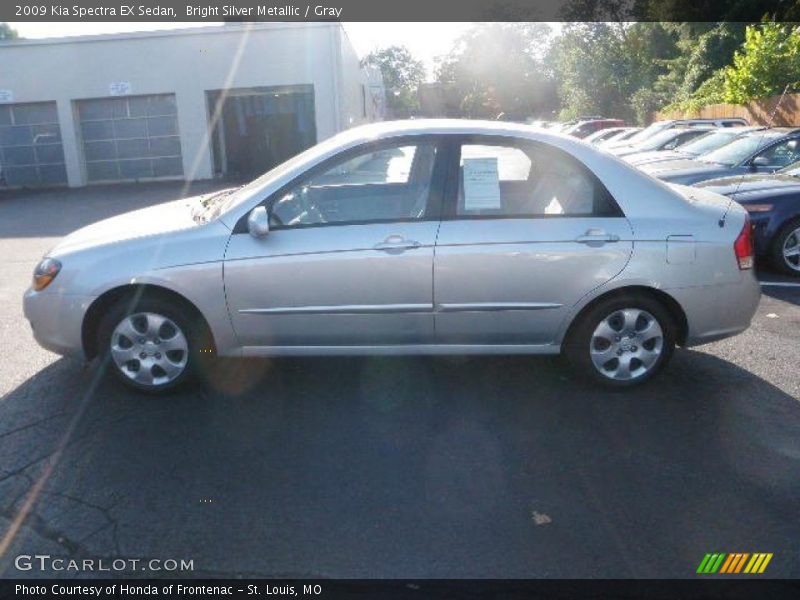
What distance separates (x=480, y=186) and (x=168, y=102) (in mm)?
21297

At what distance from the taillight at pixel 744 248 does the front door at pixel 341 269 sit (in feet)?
6.23

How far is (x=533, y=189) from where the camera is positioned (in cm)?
463

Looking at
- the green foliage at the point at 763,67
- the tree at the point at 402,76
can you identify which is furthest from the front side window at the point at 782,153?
the tree at the point at 402,76

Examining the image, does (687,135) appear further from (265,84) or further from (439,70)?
(439,70)

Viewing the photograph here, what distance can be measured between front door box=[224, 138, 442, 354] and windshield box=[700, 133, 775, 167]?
7865 millimetres

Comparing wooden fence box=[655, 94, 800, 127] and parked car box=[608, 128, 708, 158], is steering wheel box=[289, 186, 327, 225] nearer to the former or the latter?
parked car box=[608, 128, 708, 158]

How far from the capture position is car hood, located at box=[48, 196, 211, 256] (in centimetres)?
448

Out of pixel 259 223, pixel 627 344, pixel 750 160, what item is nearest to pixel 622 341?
pixel 627 344

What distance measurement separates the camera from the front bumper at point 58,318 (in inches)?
173

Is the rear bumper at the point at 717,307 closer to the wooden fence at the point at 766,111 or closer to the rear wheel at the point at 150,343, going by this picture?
the rear wheel at the point at 150,343

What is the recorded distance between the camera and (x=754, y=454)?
3791mm

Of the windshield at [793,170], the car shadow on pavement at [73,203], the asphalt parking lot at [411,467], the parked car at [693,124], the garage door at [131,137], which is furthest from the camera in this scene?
the garage door at [131,137]

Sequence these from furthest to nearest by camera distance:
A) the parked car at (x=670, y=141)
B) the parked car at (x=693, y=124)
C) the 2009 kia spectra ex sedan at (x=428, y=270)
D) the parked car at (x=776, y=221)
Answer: the parked car at (x=693, y=124)
the parked car at (x=670, y=141)
the parked car at (x=776, y=221)
the 2009 kia spectra ex sedan at (x=428, y=270)

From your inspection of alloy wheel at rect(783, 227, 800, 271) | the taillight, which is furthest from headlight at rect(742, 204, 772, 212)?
the taillight
